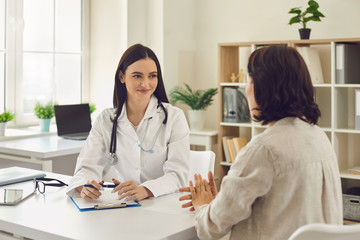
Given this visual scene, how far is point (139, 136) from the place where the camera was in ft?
7.25

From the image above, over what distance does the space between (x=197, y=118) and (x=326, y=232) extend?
3351 mm

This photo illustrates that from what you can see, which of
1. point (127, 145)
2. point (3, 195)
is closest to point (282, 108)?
point (127, 145)

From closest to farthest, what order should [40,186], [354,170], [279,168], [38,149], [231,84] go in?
[279,168] → [40,186] → [38,149] → [354,170] → [231,84]

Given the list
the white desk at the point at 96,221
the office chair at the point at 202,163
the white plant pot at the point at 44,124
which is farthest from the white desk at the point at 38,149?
the white desk at the point at 96,221

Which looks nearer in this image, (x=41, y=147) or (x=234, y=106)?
(x=41, y=147)

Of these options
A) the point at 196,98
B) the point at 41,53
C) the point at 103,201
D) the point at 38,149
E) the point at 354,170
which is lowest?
the point at 354,170

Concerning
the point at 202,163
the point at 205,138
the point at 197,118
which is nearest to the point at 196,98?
the point at 197,118

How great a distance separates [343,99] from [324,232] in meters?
2.99

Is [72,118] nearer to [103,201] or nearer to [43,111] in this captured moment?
[43,111]

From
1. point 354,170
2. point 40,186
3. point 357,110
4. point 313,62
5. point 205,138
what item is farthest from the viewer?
point 205,138

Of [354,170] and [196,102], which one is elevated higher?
[196,102]

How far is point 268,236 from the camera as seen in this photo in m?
1.32

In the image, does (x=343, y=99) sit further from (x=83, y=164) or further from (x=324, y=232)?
(x=324, y=232)

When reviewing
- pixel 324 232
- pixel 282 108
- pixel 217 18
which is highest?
pixel 217 18
